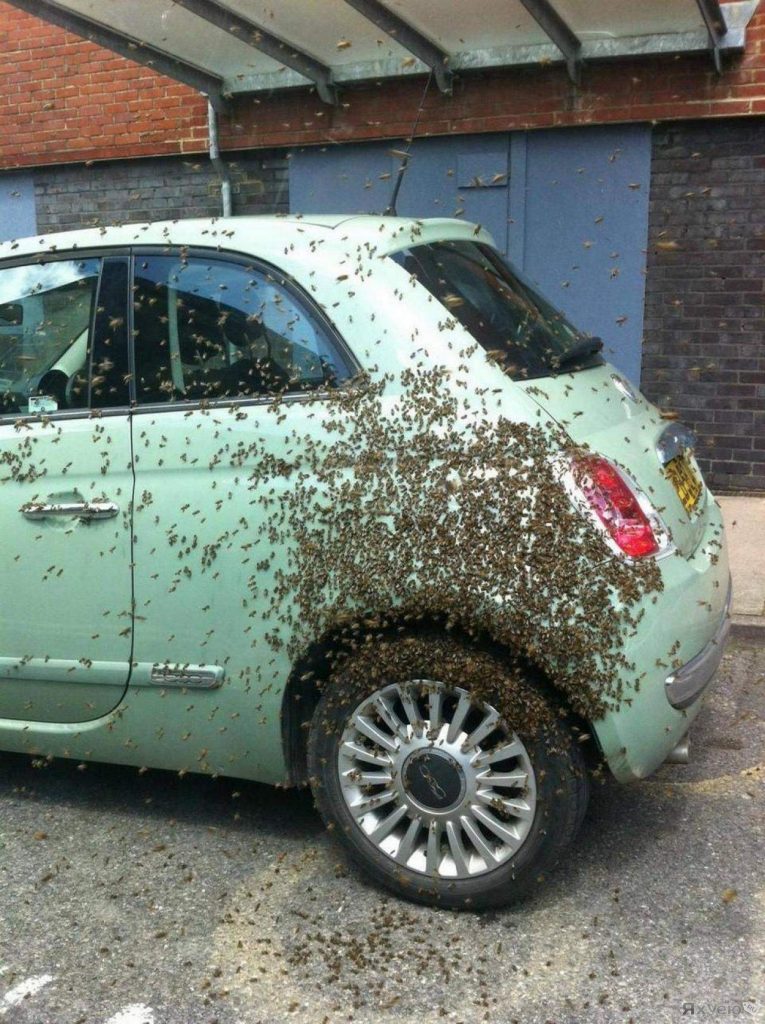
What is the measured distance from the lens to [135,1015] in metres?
2.84

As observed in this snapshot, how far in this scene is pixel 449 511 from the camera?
10.2 ft

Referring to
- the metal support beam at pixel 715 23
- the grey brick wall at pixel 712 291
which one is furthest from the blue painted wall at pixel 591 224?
the metal support beam at pixel 715 23

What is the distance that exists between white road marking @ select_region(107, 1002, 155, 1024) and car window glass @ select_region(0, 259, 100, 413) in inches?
68.8

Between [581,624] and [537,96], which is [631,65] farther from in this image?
[581,624]

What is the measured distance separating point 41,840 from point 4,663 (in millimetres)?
603

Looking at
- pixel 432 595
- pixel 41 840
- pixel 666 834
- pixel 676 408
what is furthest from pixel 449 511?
pixel 676 408

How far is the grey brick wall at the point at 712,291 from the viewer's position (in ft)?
26.3

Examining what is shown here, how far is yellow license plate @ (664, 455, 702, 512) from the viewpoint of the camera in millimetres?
3499

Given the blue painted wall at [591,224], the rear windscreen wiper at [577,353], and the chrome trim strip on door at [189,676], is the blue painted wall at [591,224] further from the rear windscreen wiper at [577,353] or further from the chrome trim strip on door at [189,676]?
the chrome trim strip on door at [189,676]

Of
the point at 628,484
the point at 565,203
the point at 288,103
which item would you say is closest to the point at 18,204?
the point at 288,103

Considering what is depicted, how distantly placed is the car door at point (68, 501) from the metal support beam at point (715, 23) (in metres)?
→ 5.00

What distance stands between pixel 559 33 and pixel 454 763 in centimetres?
597

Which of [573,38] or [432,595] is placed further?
[573,38]

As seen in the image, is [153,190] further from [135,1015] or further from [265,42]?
[135,1015]
